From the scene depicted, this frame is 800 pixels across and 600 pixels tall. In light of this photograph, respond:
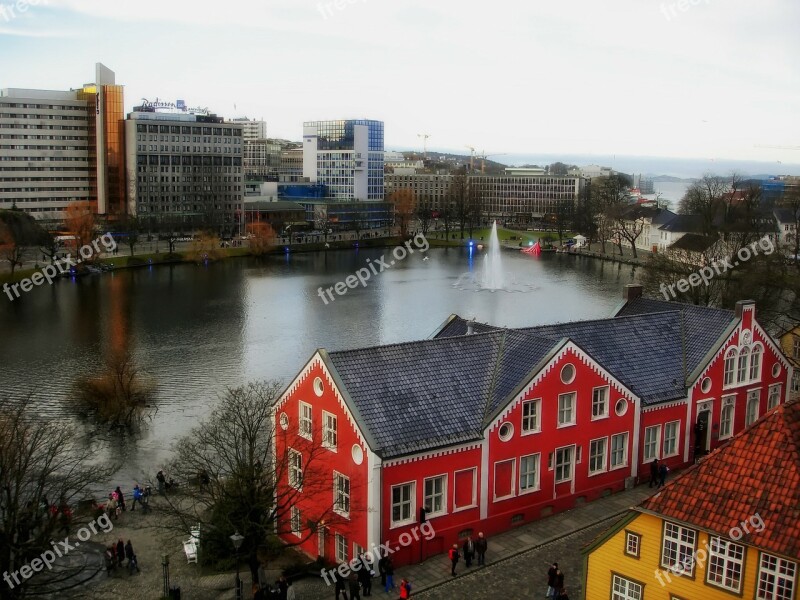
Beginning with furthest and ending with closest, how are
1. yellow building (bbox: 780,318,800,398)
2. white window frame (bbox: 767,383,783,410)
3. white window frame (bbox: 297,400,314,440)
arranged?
yellow building (bbox: 780,318,800,398)
white window frame (bbox: 767,383,783,410)
white window frame (bbox: 297,400,314,440)

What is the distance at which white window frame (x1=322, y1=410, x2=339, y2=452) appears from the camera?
3219 centimetres

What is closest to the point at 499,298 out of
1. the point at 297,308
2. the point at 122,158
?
the point at 297,308

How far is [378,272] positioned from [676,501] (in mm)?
104914

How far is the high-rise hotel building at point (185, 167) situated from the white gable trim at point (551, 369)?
130197 mm

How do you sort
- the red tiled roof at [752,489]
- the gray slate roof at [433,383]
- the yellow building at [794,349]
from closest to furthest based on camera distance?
the red tiled roof at [752,489], the gray slate roof at [433,383], the yellow building at [794,349]

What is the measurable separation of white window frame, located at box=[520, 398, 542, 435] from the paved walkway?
3.70 metres

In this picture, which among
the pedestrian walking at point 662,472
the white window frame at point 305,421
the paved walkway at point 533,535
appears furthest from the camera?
the pedestrian walking at point 662,472

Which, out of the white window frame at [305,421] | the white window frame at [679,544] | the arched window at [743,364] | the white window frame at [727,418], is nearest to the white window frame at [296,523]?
the white window frame at [305,421]

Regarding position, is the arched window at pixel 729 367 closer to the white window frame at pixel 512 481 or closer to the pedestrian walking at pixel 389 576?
the white window frame at pixel 512 481

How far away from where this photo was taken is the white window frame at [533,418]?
113ft

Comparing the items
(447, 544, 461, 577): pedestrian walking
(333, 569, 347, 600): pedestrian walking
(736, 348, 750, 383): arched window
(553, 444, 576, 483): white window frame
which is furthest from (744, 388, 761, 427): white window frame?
(333, 569, 347, 600): pedestrian walking

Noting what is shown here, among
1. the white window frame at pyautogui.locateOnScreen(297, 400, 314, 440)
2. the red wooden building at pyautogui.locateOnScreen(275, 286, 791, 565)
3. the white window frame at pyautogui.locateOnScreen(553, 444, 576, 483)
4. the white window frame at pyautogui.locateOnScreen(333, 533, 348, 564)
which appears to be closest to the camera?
the red wooden building at pyautogui.locateOnScreen(275, 286, 791, 565)

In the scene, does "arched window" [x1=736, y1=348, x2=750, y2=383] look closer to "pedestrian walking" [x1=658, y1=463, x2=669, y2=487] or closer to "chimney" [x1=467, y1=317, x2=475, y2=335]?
"pedestrian walking" [x1=658, y1=463, x2=669, y2=487]

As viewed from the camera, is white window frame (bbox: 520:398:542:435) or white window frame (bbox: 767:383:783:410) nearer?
white window frame (bbox: 520:398:542:435)
